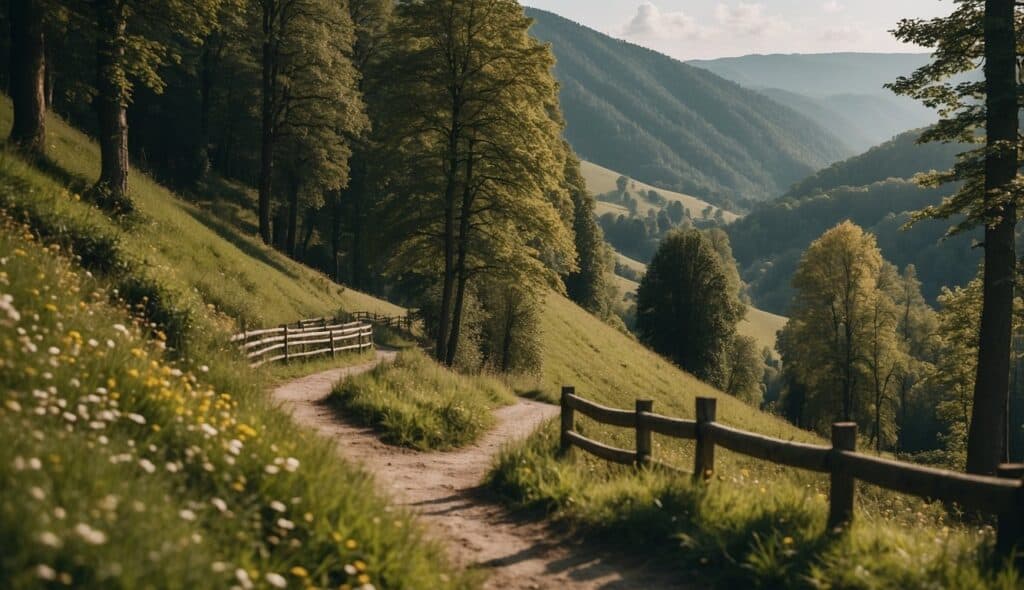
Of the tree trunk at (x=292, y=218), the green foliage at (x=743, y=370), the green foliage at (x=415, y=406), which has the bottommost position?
the green foliage at (x=743, y=370)

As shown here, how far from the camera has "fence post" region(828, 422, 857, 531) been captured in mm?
7574

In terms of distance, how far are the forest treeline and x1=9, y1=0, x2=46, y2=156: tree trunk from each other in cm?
4

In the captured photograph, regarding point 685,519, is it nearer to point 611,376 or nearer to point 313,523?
point 313,523

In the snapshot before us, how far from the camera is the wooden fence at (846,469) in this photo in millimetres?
6402

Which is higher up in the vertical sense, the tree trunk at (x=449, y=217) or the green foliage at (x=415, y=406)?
the tree trunk at (x=449, y=217)

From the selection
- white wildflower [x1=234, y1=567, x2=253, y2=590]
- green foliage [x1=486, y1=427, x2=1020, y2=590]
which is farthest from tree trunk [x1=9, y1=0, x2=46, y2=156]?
white wildflower [x1=234, y1=567, x2=253, y2=590]

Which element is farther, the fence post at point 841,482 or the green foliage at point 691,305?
the green foliage at point 691,305

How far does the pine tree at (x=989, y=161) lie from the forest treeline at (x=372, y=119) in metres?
13.7

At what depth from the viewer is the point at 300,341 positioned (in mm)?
24781

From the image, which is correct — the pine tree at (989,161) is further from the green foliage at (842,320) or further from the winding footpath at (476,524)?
the green foliage at (842,320)

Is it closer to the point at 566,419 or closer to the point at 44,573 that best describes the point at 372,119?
the point at 566,419

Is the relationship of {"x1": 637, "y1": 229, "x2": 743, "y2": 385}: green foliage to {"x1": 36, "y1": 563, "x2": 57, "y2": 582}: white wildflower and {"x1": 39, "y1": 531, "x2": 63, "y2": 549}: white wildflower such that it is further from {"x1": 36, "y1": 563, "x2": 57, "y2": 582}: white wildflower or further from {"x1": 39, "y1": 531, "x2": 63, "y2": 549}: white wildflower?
{"x1": 36, "y1": 563, "x2": 57, "y2": 582}: white wildflower

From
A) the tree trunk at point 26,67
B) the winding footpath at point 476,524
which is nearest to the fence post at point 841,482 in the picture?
the winding footpath at point 476,524

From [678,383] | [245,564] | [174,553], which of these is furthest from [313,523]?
[678,383]
